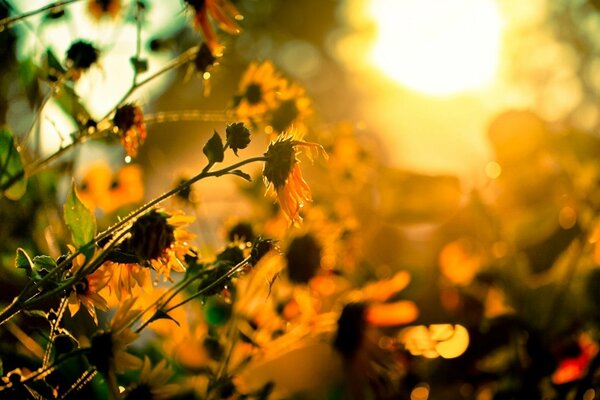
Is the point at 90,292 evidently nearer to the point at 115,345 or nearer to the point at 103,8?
the point at 115,345

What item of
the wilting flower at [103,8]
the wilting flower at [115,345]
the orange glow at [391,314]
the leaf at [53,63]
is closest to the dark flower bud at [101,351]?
the wilting flower at [115,345]

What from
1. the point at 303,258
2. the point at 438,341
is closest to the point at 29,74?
the point at 303,258

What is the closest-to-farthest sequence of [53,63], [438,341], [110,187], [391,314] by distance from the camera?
[53,63]
[438,341]
[391,314]
[110,187]

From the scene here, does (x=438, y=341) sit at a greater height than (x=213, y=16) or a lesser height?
lesser

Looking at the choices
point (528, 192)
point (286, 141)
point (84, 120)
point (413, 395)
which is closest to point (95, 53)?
point (84, 120)

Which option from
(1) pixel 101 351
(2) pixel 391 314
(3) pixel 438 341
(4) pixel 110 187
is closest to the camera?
(1) pixel 101 351

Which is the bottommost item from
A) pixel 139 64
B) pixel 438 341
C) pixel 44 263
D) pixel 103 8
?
pixel 438 341

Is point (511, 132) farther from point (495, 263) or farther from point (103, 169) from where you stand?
point (103, 169)
